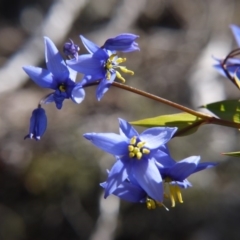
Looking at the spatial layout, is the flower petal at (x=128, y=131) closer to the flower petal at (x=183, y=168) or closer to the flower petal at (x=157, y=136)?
the flower petal at (x=157, y=136)

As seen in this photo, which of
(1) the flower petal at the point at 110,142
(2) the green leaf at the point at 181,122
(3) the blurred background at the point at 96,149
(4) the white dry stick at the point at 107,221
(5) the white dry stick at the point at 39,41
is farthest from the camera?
(5) the white dry stick at the point at 39,41

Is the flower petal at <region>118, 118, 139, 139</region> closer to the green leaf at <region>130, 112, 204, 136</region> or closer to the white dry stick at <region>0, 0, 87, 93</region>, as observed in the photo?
the green leaf at <region>130, 112, 204, 136</region>

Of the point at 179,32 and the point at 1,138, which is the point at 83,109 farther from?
the point at 179,32

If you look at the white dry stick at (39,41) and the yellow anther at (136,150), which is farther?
the white dry stick at (39,41)

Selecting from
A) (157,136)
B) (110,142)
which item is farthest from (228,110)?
(110,142)

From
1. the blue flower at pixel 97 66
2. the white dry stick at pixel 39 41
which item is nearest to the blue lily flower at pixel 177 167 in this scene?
the blue flower at pixel 97 66

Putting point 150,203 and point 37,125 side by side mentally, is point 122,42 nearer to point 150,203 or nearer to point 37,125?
point 37,125

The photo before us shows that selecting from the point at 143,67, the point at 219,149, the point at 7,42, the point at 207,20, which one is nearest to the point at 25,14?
the point at 7,42
